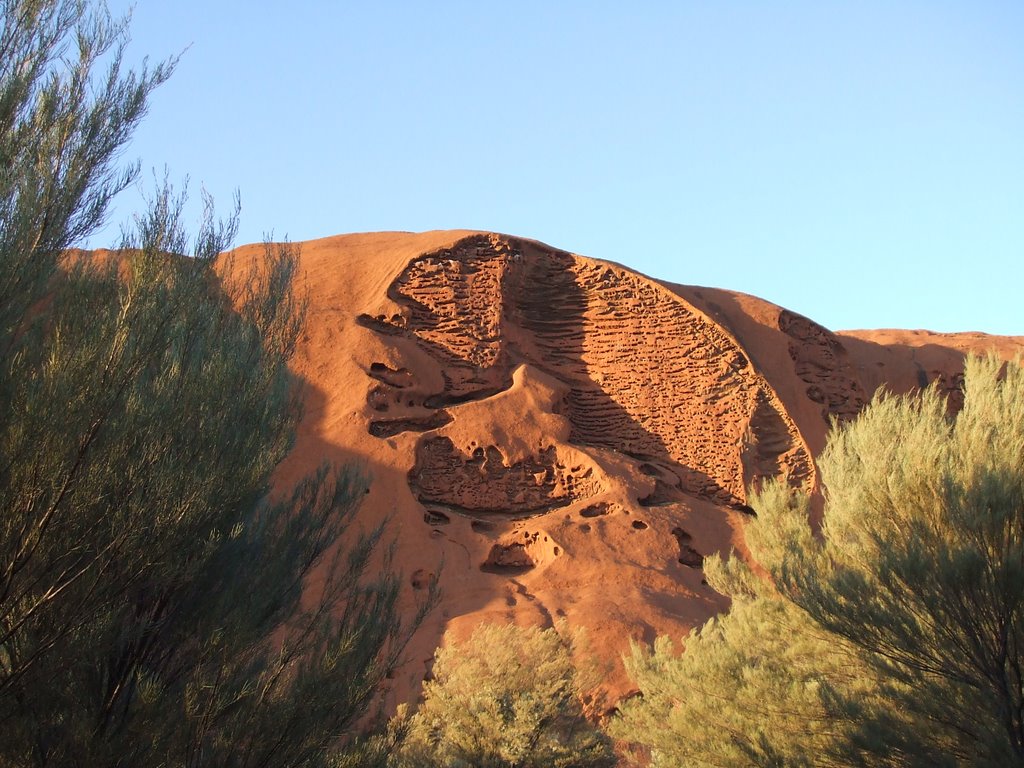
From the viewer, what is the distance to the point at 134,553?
27.8 ft

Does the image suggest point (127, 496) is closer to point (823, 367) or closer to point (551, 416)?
point (551, 416)

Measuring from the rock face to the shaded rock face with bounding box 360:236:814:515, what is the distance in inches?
1.2

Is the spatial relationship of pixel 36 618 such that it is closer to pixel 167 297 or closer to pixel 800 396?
pixel 167 297

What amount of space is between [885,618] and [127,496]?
662cm

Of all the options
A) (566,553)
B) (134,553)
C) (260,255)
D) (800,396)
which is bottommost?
(566,553)

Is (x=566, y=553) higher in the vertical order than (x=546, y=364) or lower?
lower

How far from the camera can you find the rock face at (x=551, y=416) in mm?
18359

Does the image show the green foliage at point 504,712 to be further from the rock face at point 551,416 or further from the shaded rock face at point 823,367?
the shaded rock face at point 823,367

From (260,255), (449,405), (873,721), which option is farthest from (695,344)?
(873,721)

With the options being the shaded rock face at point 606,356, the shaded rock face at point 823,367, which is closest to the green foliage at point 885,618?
the shaded rock face at point 606,356

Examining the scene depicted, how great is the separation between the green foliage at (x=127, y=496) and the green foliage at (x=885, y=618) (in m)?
4.25

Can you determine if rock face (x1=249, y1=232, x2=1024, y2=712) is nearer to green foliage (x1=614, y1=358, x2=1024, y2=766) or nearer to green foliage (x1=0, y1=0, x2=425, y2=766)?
green foliage (x1=614, y1=358, x2=1024, y2=766)

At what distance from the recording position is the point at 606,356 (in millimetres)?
22047

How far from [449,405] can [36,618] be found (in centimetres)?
1252
